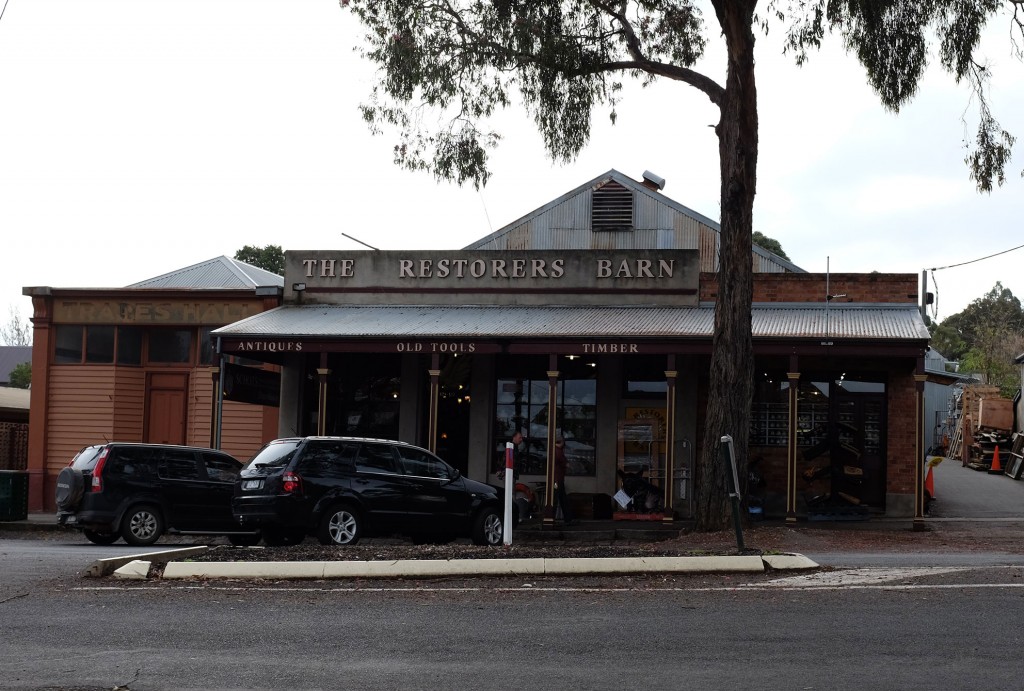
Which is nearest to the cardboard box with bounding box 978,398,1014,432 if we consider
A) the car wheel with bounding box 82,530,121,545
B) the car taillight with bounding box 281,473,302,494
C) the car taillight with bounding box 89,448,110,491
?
the car taillight with bounding box 281,473,302,494

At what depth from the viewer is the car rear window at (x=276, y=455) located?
1612cm

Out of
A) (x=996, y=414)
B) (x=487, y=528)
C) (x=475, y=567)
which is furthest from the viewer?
(x=996, y=414)

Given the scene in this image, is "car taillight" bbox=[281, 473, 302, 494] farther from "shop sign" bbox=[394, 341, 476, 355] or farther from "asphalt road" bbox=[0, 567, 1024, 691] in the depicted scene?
"shop sign" bbox=[394, 341, 476, 355]

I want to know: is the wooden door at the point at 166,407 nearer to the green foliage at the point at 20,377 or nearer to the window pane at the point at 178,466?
the window pane at the point at 178,466

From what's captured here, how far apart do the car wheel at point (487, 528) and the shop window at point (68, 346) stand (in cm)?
1367

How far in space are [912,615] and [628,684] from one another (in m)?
2.86

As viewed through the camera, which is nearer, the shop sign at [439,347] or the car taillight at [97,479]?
the car taillight at [97,479]

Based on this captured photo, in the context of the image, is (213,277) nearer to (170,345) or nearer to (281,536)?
(170,345)

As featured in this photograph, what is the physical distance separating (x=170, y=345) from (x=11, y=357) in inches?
2112

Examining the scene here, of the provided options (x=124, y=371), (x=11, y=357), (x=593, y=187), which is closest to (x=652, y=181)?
(x=593, y=187)

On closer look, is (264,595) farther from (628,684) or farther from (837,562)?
(837,562)

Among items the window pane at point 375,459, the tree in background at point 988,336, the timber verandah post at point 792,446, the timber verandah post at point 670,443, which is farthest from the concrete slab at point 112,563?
the tree in background at point 988,336

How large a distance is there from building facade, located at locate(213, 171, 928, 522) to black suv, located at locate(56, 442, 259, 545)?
302cm

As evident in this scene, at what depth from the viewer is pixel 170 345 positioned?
89.8 ft
